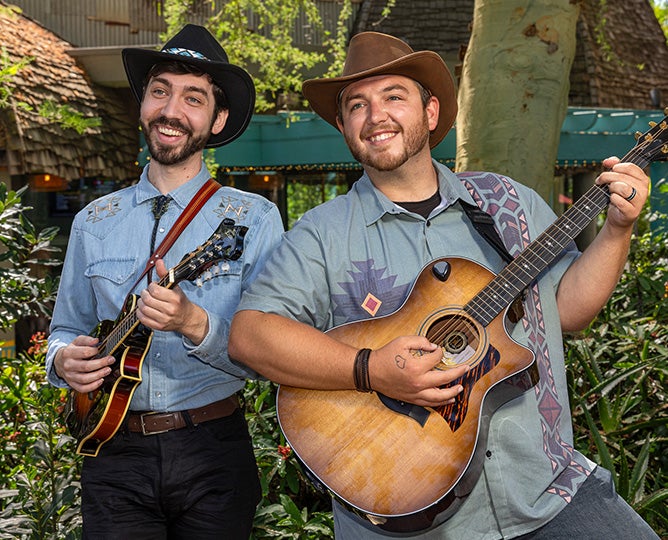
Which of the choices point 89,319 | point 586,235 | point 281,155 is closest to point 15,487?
point 89,319

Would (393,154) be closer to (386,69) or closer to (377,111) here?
(377,111)

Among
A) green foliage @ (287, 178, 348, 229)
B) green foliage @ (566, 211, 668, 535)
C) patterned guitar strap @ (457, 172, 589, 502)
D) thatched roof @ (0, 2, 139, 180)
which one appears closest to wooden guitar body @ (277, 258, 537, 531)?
patterned guitar strap @ (457, 172, 589, 502)

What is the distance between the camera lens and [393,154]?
2.46 meters

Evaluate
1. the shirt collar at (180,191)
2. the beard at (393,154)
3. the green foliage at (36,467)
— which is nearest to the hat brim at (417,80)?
the beard at (393,154)

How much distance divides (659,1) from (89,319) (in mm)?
19378

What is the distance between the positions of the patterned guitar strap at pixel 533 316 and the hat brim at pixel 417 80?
288 millimetres

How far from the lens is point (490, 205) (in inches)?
98.3

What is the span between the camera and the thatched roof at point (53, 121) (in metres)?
9.66

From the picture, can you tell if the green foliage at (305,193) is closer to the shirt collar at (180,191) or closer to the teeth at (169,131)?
the shirt collar at (180,191)

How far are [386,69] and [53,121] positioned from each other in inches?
294

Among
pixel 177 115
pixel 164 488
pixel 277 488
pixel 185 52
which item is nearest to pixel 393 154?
pixel 177 115

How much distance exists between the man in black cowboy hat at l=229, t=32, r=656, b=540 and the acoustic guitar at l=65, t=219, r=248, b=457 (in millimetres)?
243

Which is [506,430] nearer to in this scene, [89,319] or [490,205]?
[490,205]

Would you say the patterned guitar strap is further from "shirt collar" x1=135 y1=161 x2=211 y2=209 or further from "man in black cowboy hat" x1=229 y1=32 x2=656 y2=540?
"shirt collar" x1=135 y1=161 x2=211 y2=209
